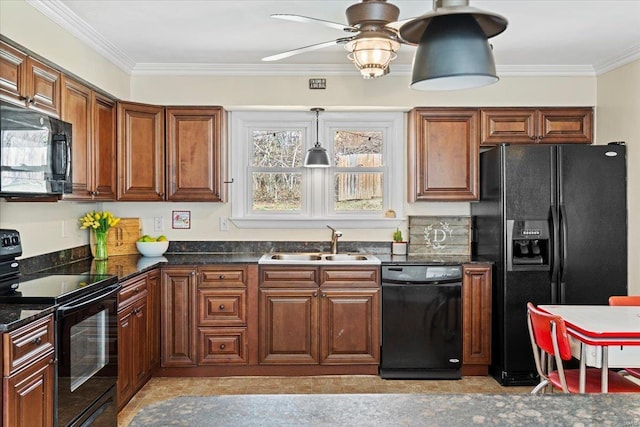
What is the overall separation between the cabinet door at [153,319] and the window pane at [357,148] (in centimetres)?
184

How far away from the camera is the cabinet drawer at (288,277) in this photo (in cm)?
415

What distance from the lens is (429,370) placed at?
412 cm

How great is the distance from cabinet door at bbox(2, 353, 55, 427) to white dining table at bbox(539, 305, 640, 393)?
240cm

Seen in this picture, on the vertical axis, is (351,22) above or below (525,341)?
above

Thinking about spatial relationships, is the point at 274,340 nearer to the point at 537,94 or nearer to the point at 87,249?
the point at 87,249

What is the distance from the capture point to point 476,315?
4.20 metres

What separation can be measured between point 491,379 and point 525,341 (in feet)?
1.42

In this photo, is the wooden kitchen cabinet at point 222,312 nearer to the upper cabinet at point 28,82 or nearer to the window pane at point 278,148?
the window pane at point 278,148

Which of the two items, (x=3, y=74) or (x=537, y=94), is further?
(x=537, y=94)

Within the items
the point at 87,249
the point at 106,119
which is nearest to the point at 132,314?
the point at 87,249

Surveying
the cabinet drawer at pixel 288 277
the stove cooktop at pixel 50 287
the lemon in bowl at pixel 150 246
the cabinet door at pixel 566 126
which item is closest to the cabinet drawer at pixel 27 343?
the stove cooktop at pixel 50 287

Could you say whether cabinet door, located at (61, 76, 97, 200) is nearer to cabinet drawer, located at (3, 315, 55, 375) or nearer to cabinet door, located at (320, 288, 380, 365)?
cabinet drawer, located at (3, 315, 55, 375)

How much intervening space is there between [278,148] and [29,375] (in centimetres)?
300

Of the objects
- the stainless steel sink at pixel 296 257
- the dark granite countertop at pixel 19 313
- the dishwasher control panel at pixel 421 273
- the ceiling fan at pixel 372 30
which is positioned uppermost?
the ceiling fan at pixel 372 30
